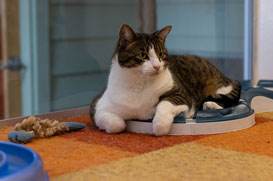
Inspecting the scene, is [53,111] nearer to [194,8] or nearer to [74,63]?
[74,63]

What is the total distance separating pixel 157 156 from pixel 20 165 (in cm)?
45

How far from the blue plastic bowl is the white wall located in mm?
1993

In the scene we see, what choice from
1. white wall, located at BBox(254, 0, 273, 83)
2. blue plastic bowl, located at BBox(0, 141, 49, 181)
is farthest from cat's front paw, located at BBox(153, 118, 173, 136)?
Result: white wall, located at BBox(254, 0, 273, 83)

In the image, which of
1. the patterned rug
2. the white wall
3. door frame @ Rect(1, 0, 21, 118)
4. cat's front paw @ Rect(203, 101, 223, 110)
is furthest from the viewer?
the white wall

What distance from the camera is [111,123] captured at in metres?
1.65

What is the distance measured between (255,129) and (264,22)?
1194mm

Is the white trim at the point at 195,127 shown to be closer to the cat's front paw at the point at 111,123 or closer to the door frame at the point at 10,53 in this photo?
the cat's front paw at the point at 111,123

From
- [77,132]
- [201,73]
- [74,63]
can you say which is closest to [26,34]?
[74,63]

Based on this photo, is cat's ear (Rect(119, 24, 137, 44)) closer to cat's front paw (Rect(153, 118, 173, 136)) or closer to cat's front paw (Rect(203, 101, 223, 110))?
cat's front paw (Rect(153, 118, 173, 136))

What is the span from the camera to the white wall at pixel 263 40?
267cm

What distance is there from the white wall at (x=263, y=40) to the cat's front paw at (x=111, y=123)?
55.7 inches

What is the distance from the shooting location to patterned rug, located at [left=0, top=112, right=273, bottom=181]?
1.13 meters

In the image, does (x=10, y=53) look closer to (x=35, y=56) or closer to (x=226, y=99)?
(x=35, y=56)

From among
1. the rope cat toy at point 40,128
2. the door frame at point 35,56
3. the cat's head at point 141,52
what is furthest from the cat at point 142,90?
the door frame at point 35,56
